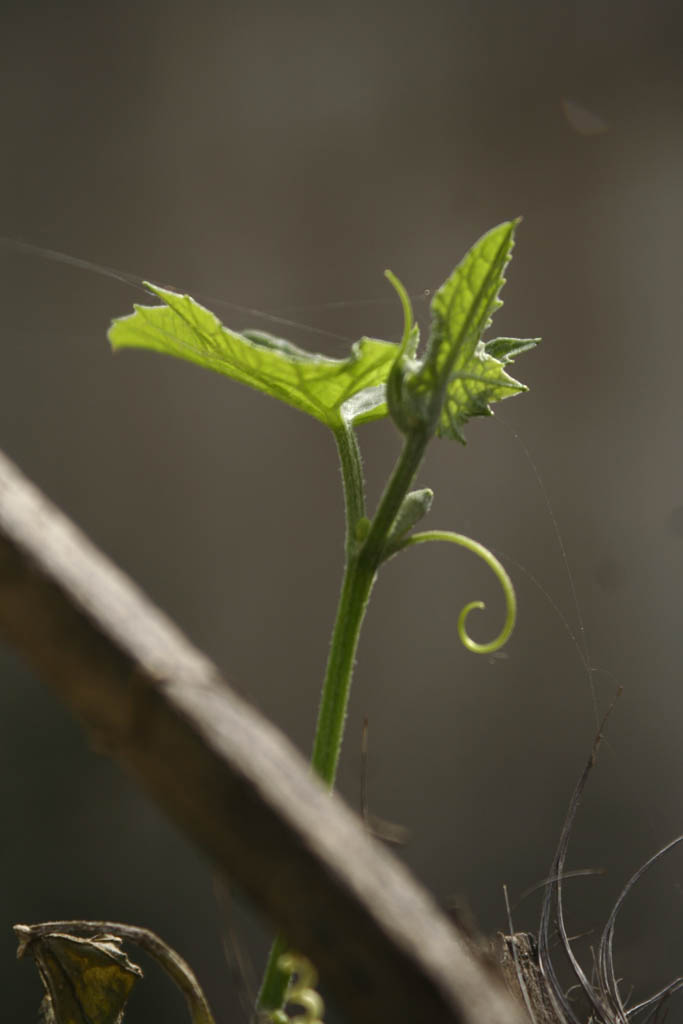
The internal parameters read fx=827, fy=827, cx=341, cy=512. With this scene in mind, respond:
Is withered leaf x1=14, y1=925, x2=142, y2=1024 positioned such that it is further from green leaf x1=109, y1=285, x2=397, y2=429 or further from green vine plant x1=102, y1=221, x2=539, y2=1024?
green leaf x1=109, y1=285, x2=397, y2=429

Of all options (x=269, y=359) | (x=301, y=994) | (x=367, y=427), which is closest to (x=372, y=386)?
(x=269, y=359)

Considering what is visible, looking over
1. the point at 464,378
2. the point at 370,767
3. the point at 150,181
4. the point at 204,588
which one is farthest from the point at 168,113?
the point at 464,378

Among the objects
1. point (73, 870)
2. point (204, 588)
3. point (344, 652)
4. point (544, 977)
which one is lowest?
point (73, 870)

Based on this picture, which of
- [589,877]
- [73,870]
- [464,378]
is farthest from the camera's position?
[73,870]

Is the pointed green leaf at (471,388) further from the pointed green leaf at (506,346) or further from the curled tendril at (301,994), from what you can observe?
the curled tendril at (301,994)

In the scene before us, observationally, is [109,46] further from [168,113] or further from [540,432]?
[540,432]

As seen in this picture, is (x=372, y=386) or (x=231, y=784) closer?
(x=231, y=784)

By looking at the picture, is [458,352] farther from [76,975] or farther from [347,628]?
[76,975]
